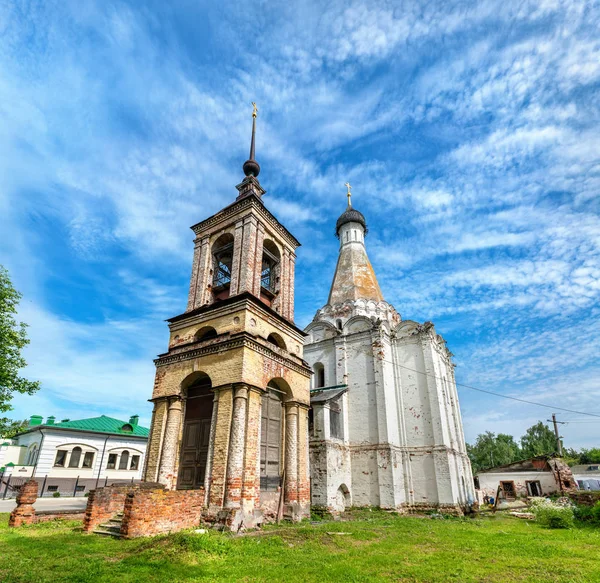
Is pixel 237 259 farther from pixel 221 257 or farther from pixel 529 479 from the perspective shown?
pixel 529 479

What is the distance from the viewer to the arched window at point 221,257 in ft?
53.7

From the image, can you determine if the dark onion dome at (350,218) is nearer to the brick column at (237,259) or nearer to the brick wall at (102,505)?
the brick column at (237,259)

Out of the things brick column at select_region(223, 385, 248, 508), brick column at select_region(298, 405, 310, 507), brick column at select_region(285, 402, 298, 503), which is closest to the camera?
brick column at select_region(223, 385, 248, 508)

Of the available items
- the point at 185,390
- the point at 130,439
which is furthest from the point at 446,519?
the point at 130,439

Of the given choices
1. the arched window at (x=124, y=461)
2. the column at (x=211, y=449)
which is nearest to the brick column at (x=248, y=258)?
the column at (x=211, y=449)

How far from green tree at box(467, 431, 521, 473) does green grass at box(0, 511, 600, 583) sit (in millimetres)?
53995

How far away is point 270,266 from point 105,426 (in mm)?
19558

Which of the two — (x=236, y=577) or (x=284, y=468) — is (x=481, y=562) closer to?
(x=236, y=577)

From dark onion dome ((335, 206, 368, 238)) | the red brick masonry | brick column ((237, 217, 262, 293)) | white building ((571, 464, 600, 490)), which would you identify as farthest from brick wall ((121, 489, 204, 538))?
white building ((571, 464, 600, 490))

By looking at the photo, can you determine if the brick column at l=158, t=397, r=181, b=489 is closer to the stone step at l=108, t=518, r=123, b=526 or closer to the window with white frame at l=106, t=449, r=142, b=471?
the stone step at l=108, t=518, r=123, b=526

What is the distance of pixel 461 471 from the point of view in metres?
21.3

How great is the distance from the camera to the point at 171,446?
12703 millimetres

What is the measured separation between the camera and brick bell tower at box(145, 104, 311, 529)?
11.3 meters

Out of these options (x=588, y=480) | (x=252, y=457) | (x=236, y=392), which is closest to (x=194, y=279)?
(x=236, y=392)
